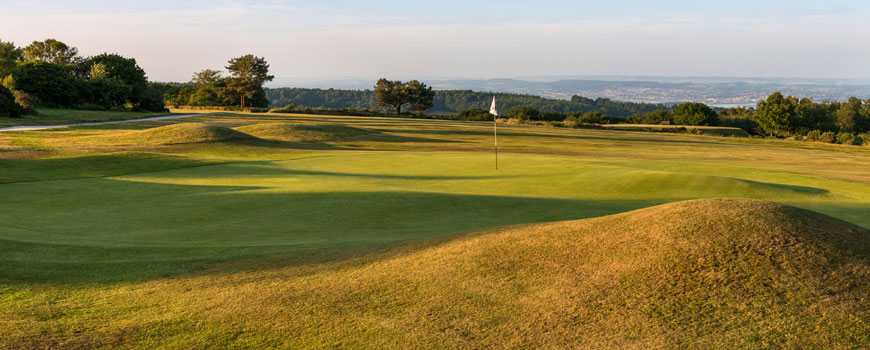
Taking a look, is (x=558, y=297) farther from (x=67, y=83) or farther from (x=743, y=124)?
(x=743, y=124)

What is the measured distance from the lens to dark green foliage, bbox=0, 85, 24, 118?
48375 mm

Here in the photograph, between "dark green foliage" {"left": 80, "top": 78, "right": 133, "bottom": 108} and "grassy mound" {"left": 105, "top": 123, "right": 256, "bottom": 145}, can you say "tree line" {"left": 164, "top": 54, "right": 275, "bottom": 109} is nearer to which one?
"dark green foliage" {"left": 80, "top": 78, "right": 133, "bottom": 108}

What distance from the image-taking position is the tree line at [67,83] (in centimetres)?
5853

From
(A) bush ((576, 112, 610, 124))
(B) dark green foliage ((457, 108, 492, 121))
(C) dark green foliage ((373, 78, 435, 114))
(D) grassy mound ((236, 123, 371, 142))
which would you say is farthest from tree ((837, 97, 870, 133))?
(D) grassy mound ((236, 123, 371, 142))

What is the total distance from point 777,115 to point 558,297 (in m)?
93.3

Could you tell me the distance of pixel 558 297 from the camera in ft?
18.2

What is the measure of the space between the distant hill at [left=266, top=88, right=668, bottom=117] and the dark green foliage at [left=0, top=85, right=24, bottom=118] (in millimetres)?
90917

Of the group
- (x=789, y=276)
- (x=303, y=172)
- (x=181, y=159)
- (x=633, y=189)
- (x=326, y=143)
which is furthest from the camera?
(x=326, y=143)

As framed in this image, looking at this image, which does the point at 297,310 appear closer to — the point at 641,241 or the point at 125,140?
the point at 641,241

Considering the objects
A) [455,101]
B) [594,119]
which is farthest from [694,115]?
[455,101]

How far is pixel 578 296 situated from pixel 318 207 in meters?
8.74

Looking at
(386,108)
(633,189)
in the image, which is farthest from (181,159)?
(386,108)

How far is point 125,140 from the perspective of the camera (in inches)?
1356

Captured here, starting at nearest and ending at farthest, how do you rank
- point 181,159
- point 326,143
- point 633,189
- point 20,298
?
1. point 20,298
2. point 633,189
3. point 181,159
4. point 326,143
